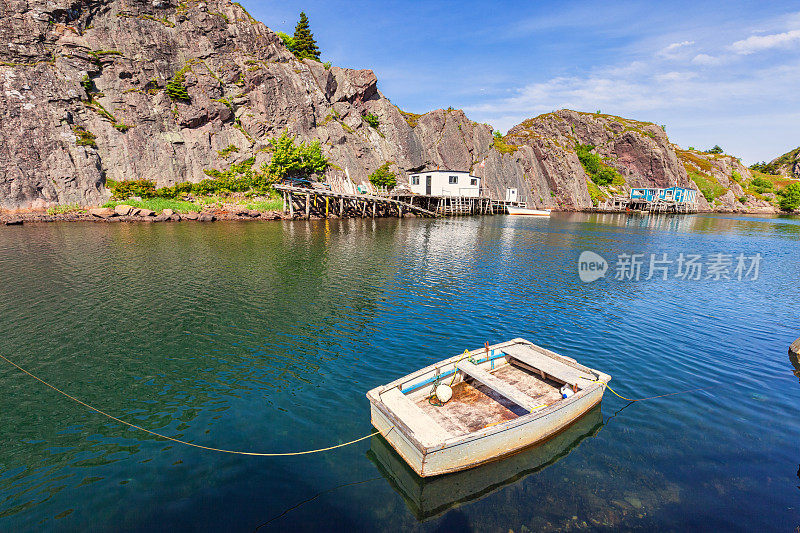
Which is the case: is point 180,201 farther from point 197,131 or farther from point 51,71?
point 51,71

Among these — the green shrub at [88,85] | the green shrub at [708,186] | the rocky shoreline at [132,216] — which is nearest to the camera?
the rocky shoreline at [132,216]

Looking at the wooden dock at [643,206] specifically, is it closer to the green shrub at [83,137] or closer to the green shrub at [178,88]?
the green shrub at [178,88]

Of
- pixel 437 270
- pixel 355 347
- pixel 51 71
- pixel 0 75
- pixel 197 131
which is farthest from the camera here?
pixel 197 131

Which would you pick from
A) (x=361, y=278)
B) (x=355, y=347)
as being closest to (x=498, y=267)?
(x=361, y=278)

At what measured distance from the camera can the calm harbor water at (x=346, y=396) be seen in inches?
317

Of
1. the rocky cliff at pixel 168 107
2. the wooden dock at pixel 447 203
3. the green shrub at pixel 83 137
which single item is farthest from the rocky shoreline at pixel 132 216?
the wooden dock at pixel 447 203

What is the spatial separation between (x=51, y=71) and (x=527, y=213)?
103m

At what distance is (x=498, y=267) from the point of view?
32406mm

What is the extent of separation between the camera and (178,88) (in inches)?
2798

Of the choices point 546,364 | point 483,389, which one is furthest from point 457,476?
point 546,364

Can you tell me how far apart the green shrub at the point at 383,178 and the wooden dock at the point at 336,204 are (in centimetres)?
858

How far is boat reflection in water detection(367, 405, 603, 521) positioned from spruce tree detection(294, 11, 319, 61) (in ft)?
347

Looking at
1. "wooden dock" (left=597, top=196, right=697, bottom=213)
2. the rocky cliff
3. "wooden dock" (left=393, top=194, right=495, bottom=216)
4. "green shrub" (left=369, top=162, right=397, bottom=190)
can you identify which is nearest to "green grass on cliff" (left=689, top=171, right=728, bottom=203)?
"wooden dock" (left=597, top=196, right=697, bottom=213)

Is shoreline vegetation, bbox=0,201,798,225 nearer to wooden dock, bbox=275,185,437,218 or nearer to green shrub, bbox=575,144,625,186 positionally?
wooden dock, bbox=275,185,437,218
